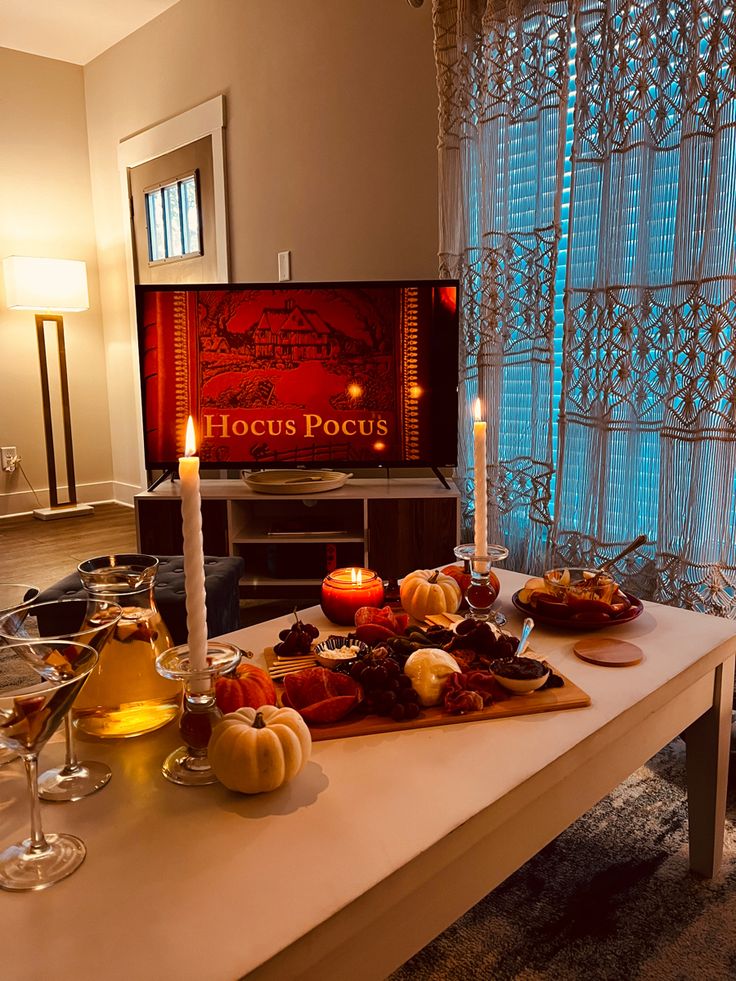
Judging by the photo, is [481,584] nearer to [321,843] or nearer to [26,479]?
[321,843]

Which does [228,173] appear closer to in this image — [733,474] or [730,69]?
[730,69]

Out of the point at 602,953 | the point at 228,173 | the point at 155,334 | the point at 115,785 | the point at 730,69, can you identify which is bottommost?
the point at 602,953

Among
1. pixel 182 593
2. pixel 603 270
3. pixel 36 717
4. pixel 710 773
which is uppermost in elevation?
pixel 603 270

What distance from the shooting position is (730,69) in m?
1.84

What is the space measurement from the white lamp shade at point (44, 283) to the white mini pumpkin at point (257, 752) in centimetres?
392

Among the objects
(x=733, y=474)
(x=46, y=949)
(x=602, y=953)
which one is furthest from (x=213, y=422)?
(x=46, y=949)

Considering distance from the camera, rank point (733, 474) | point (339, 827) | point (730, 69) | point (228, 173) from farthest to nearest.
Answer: point (228, 173), point (733, 474), point (730, 69), point (339, 827)

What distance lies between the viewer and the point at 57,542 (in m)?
3.83

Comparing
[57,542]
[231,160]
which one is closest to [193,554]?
[231,160]

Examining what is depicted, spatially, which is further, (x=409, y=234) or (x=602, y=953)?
(x=409, y=234)

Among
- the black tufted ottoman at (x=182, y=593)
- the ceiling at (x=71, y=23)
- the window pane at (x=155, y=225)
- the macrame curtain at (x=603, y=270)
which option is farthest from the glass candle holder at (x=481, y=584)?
the ceiling at (x=71, y=23)

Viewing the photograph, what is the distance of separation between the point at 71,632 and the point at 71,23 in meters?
4.39

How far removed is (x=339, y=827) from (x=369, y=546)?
190 centimetres

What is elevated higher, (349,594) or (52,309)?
(52,309)
